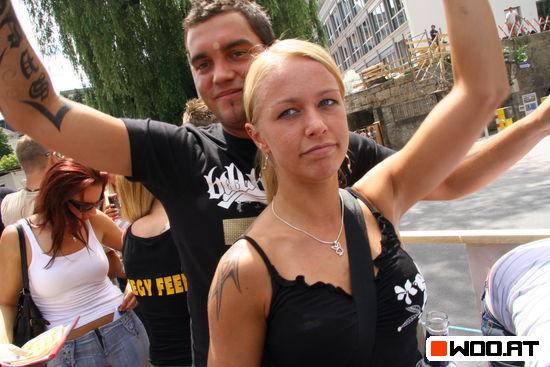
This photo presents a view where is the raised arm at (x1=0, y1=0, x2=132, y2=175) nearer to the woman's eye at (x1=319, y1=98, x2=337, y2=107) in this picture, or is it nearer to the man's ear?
the man's ear

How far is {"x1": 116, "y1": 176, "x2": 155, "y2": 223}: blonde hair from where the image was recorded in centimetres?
216

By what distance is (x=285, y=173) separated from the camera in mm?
1228

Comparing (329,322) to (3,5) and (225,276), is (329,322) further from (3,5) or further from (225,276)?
(3,5)

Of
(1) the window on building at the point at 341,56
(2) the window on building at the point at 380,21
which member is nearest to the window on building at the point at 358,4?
(2) the window on building at the point at 380,21

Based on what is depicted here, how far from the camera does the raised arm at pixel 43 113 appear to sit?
121 centimetres

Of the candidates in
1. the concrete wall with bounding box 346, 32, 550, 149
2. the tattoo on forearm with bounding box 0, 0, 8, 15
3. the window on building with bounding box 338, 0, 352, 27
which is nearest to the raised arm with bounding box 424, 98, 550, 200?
the tattoo on forearm with bounding box 0, 0, 8, 15

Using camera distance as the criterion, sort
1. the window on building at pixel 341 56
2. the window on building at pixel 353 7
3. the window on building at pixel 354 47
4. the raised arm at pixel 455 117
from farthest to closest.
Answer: the window on building at pixel 341 56
the window on building at pixel 354 47
the window on building at pixel 353 7
the raised arm at pixel 455 117

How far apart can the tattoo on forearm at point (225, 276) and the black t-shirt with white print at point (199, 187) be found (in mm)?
243

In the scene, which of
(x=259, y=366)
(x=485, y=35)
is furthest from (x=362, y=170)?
(x=259, y=366)

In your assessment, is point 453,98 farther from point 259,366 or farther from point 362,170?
point 259,366

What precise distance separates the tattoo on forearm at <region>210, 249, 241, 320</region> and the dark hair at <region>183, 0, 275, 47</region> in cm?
84

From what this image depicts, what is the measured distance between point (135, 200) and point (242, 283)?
4.26 ft

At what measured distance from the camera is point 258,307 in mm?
1050

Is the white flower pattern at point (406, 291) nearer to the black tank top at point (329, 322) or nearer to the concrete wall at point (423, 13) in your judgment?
the black tank top at point (329, 322)
